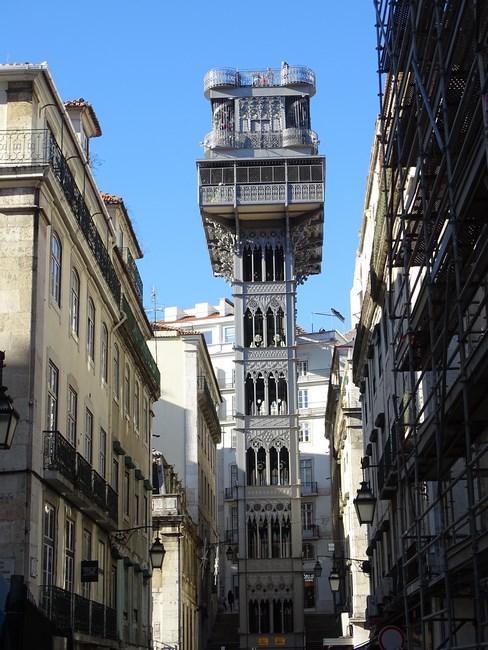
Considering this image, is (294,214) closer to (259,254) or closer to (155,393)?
(259,254)

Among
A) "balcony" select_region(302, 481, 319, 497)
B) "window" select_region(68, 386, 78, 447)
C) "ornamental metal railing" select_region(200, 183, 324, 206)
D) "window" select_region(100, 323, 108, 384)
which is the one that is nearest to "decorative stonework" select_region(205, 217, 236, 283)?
"ornamental metal railing" select_region(200, 183, 324, 206)

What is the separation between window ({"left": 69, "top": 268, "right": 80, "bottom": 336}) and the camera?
26.1 metres

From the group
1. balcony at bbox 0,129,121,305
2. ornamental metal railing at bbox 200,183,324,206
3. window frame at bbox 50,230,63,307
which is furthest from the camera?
ornamental metal railing at bbox 200,183,324,206

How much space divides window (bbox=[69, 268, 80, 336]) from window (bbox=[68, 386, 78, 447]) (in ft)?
4.61

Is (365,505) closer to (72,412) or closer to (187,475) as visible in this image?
(72,412)

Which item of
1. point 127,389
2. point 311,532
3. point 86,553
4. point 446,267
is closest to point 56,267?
point 86,553

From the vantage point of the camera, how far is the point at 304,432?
85.9m

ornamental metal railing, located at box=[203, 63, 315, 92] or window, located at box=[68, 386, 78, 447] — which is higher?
ornamental metal railing, located at box=[203, 63, 315, 92]

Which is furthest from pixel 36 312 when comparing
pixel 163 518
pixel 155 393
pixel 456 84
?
pixel 163 518

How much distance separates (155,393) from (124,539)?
31.8ft

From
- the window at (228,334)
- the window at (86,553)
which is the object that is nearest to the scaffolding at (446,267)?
the window at (86,553)

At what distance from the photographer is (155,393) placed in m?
41.3

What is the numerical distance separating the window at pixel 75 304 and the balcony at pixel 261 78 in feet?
131

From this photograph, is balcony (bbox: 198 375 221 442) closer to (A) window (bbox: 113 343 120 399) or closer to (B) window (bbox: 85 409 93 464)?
(A) window (bbox: 113 343 120 399)
